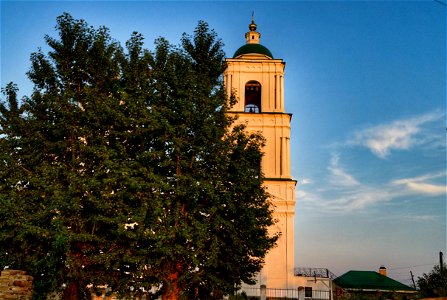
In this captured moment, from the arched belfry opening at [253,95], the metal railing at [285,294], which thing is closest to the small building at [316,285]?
the metal railing at [285,294]

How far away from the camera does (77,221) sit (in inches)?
674

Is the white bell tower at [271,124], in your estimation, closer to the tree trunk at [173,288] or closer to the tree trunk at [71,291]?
the tree trunk at [173,288]

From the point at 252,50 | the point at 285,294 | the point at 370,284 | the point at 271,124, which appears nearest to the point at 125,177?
the point at 285,294

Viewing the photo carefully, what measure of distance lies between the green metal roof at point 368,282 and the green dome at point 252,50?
63.5 ft

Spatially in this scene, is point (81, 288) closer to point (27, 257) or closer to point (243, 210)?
point (27, 257)

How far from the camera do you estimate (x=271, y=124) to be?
3619 centimetres

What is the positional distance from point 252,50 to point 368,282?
2095 cm

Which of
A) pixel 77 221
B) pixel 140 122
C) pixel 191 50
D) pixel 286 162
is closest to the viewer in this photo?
pixel 77 221

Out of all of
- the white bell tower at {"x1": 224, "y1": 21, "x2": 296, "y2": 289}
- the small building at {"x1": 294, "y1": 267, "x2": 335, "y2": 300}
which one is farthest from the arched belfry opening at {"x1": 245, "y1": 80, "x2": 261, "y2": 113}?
the small building at {"x1": 294, "y1": 267, "x2": 335, "y2": 300}

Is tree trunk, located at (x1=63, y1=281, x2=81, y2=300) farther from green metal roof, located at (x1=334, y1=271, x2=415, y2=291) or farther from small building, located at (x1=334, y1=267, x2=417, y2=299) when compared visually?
green metal roof, located at (x1=334, y1=271, x2=415, y2=291)

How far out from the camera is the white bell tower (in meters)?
33.2

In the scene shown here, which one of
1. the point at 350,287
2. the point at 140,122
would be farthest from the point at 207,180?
the point at 350,287

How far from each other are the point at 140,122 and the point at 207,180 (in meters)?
3.49

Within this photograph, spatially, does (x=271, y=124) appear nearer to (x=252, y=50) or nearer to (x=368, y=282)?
(x=252, y=50)
